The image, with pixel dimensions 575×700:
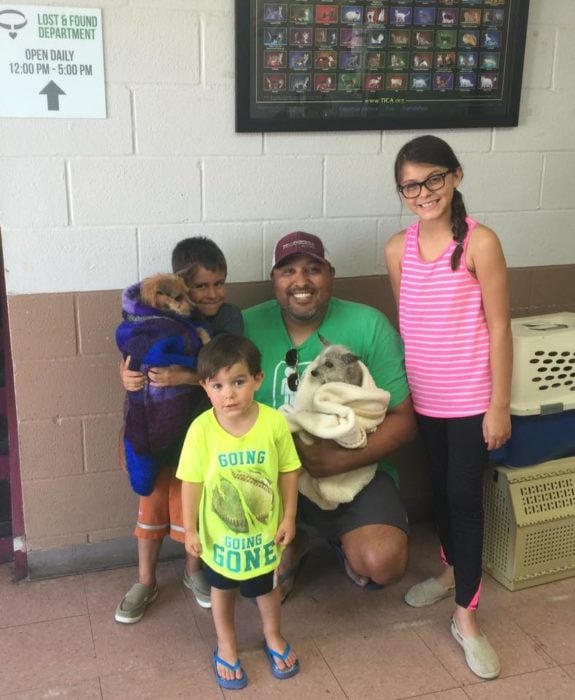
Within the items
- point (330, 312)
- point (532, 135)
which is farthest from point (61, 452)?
point (532, 135)

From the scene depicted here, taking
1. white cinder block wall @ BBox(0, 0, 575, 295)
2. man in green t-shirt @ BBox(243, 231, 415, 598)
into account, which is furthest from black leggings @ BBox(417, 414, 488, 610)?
white cinder block wall @ BBox(0, 0, 575, 295)

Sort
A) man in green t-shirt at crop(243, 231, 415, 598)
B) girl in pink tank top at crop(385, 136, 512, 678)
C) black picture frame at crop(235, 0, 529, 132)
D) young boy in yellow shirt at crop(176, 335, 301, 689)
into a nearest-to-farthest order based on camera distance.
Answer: young boy in yellow shirt at crop(176, 335, 301, 689) < girl in pink tank top at crop(385, 136, 512, 678) < man in green t-shirt at crop(243, 231, 415, 598) < black picture frame at crop(235, 0, 529, 132)

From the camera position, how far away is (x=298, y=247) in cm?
223

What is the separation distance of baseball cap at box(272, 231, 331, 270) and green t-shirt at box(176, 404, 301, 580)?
528 millimetres

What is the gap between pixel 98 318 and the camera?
2.38 m

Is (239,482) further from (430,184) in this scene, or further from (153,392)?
(430,184)

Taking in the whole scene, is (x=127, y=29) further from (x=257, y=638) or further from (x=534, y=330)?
(x=257, y=638)

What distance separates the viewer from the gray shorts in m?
2.25

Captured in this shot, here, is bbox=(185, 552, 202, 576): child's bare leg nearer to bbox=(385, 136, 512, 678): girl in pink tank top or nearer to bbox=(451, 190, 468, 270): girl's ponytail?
bbox=(385, 136, 512, 678): girl in pink tank top

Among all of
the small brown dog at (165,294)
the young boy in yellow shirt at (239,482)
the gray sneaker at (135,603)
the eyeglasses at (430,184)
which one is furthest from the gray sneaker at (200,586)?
the eyeglasses at (430,184)

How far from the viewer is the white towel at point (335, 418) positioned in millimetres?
2098

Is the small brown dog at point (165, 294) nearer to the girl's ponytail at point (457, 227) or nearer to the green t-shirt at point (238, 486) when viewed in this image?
the green t-shirt at point (238, 486)

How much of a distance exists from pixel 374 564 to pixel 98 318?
115 centimetres

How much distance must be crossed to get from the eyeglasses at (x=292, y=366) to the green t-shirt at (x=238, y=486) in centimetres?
34
